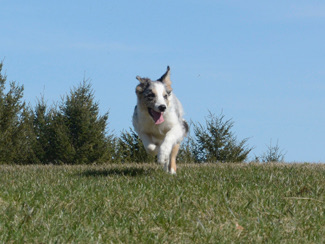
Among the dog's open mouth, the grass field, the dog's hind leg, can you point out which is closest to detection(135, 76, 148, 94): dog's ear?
the dog's open mouth

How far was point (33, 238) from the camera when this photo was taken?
4289mm

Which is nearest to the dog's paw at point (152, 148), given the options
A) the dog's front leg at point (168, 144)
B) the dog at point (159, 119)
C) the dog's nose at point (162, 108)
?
the dog at point (159, 119)

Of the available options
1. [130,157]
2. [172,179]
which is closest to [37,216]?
[172,179]

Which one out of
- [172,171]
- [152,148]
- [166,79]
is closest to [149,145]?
[152,148]

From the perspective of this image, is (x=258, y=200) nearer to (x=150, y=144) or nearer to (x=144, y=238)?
(x=144, y=238)

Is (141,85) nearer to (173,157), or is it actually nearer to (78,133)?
(173,157)

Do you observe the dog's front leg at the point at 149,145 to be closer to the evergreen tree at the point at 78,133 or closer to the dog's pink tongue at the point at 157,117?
the dog's pink tongue at the point at 157,117

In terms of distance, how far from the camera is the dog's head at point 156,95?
8477 mm

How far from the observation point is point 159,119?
8.73 meters

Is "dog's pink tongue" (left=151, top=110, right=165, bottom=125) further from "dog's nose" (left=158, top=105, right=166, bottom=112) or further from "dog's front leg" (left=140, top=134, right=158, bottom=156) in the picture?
"dog's front leg" (left=140, top=134, right=158, bottom=156)

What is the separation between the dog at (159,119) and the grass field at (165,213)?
4.57ft

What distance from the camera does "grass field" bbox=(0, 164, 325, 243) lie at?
176 inches

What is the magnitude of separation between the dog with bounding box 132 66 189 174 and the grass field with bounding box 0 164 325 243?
1392mm

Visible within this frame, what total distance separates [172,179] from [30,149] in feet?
48.5
